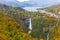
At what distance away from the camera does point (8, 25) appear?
58.3 ft

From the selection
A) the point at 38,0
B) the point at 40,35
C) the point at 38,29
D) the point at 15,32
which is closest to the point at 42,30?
the point at 38,29

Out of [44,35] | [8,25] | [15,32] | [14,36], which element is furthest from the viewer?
[44,35]

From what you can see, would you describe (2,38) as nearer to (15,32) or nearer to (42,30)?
(15,32)

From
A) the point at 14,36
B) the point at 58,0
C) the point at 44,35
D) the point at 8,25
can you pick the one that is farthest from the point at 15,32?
the point at 58,0

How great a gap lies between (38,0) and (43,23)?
87924 mm

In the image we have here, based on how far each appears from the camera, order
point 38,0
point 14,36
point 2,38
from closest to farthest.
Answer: point 2,38, point 14,36, point 38,0

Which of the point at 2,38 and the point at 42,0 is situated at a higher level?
the point at 2,38

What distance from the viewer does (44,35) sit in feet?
108

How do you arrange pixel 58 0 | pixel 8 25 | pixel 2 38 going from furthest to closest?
pixel 58 0 → pixel 8 25 → pixel 2 38

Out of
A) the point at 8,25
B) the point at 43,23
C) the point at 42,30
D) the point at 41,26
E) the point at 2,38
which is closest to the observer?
the point at 2,38

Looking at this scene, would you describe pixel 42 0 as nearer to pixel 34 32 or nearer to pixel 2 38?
pixel 34 32

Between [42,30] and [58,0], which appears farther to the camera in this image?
[58,0]

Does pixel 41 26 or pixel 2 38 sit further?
pixel 41 26

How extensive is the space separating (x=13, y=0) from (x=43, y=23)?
278 feet
